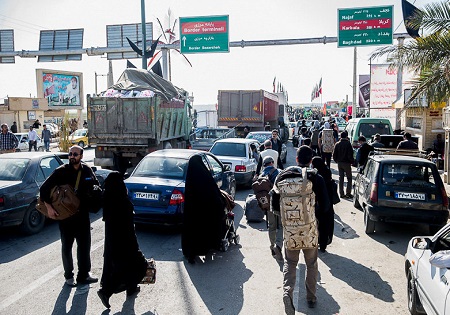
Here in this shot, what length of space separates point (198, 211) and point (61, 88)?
1816 inches

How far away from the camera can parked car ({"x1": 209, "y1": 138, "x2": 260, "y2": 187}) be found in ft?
40.8

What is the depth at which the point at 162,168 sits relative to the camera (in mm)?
8414

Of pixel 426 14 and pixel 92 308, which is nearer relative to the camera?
pixel 92 308

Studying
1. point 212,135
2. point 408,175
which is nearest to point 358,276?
point 408,175

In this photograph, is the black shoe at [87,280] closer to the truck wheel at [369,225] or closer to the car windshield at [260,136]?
the truck wheel at [369,225]

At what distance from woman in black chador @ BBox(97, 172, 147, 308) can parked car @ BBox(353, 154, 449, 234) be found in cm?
466

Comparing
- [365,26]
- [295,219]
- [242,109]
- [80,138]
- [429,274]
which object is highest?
[365,26]

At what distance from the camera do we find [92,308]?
4.92 m

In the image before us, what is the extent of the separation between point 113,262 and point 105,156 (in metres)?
10.7

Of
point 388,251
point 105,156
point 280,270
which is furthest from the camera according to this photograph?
point 105,156

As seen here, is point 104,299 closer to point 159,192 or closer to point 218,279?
point 218,279

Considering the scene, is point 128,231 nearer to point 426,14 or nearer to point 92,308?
point 92,308

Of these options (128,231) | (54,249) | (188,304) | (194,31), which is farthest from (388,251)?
(194,31)

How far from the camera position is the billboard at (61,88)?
150 ft
